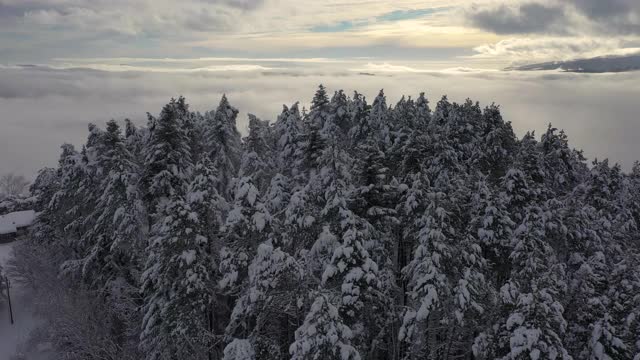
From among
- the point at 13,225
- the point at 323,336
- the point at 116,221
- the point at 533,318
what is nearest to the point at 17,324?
the point at 116,221

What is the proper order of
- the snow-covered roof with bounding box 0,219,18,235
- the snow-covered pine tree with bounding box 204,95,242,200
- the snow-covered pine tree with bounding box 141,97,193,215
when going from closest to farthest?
the snow-covered pine tree with bounding box 141,97,193,215, the snow-covered pine tree with bounding box 204,95,242,200, the snow-covered roof with bounding box 0,219,18,235

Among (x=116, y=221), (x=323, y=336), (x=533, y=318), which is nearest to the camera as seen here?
(x=323, y=336)

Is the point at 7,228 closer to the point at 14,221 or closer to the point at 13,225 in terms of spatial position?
the point at 13,225

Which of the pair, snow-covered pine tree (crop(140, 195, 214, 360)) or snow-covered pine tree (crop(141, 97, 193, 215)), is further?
snow-covered pine tree (crop(141, 97, 193, 215))

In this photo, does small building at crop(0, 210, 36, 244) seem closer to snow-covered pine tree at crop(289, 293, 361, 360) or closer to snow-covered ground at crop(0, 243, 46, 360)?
snow-covered ground at crop(0, 243, 46, 360)

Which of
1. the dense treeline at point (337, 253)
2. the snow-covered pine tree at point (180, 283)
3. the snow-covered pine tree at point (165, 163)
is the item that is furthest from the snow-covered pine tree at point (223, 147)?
the snow-covered pine tree at point (180, 283)

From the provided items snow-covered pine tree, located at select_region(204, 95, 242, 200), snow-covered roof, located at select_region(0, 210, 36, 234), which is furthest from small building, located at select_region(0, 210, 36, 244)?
snow-covered pine tree, located at select_region(204, 95, 242, 200)

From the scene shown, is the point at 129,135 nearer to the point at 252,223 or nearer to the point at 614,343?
the point at 252,223
